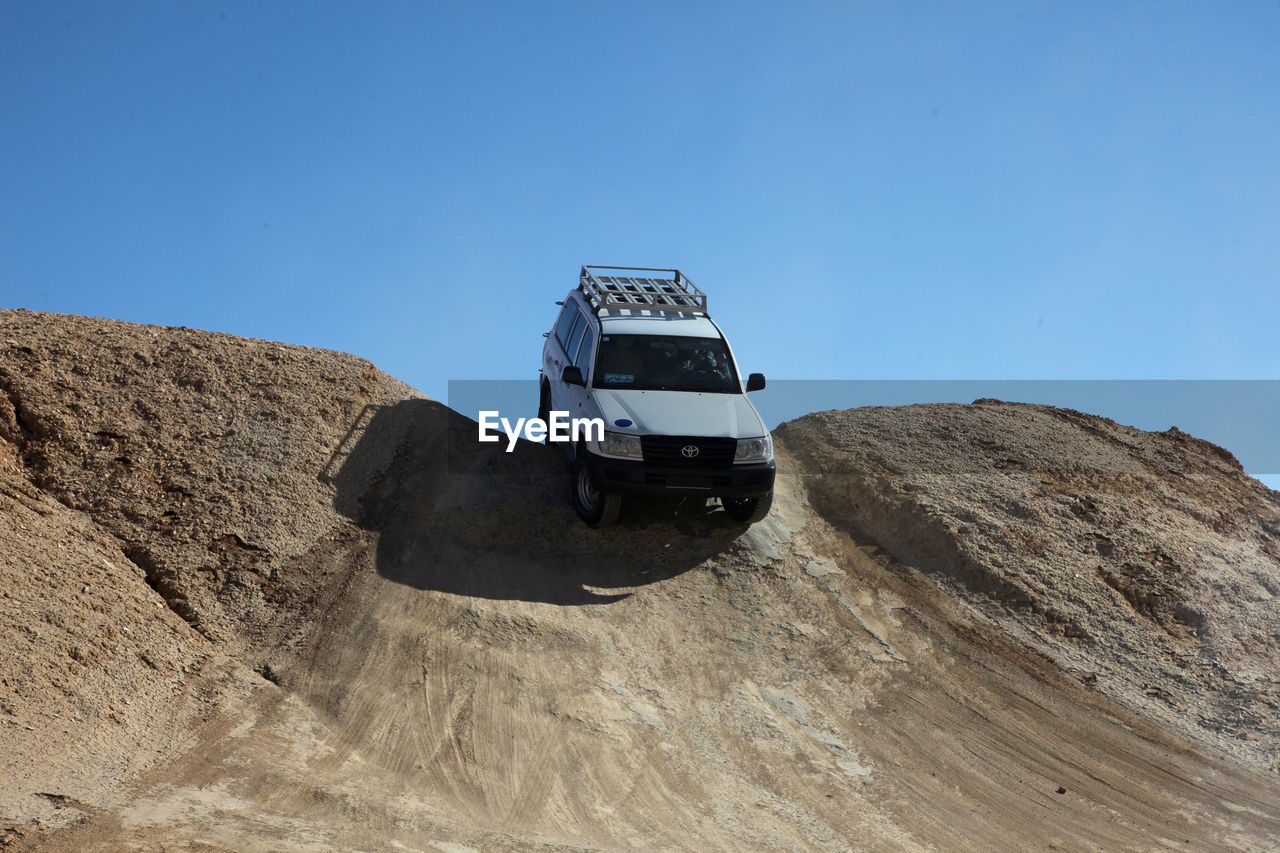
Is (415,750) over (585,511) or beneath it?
beneath

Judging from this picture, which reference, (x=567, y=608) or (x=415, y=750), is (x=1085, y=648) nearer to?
(x=567, y=608)

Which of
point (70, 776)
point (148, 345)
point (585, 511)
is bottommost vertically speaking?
point (70, 776)

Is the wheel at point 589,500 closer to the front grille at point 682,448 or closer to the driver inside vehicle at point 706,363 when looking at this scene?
the front grille at point 682,448

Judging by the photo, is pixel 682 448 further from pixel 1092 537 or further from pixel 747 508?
pixel 1092 537

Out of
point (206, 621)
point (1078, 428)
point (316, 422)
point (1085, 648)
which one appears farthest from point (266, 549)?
point (1078, 428)

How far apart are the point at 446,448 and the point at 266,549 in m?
3.25

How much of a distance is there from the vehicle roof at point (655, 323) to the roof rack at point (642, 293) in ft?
0.38

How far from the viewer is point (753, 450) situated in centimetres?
1136

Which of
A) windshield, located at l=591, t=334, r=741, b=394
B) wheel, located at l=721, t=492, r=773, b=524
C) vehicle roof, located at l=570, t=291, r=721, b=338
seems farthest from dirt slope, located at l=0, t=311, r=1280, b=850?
vehicle roof, located at l=570, t=291, r=721, b=338

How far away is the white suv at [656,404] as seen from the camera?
36.5 feet

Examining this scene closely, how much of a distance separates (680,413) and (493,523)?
282 cm

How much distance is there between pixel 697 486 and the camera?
11.2 metres

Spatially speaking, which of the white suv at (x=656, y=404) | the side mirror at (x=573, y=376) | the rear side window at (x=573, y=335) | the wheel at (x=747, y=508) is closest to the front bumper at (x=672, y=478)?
the white suv at (x=656, y=404)

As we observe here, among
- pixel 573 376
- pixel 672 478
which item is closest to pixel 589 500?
pixel 672 478
